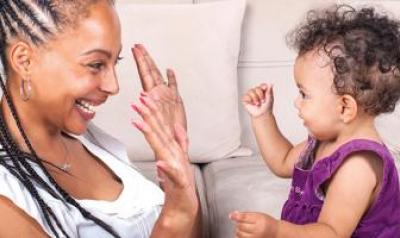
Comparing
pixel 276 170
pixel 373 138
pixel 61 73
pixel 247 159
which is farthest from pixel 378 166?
pixel 247 159

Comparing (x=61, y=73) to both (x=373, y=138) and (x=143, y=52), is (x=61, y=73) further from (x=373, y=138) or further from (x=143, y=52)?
(x=373, y=138)

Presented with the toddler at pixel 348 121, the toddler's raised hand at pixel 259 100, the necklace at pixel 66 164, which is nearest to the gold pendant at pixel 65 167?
the necklace at pixel 66 164

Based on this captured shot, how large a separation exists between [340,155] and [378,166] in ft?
0.25

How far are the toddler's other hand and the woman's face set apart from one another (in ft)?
1.02

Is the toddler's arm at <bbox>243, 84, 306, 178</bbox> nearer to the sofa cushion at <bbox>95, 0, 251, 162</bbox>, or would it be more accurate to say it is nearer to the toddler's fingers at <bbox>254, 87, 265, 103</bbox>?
the toddler's fingers at <bbox>254, 87, 265, 103</bbox>

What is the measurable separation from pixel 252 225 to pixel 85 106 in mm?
Answer: 355

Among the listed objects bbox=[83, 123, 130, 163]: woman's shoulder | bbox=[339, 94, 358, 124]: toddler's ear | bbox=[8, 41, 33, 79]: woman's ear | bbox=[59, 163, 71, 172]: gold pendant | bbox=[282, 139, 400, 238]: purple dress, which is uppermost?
bbox=[8, 41, 33, 79]: woman's ear

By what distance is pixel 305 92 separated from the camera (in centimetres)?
132

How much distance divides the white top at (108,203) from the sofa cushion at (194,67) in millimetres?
506

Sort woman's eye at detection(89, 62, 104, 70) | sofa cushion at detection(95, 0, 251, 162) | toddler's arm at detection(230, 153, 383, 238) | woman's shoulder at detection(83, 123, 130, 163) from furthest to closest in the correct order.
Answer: sofa cushion at detection(95, 0, 251, 162), woman's shoulder at detection(83, 123, 130, 163), toddler's arm at detection(230, 153, 383, 238), woman's eye at detection(89, 62, 104, 70)

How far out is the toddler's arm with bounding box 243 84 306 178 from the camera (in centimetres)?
153

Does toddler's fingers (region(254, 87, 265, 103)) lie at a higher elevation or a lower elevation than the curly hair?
lower

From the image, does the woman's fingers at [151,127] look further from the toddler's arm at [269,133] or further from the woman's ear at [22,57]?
the toddler's arm at [269,133]

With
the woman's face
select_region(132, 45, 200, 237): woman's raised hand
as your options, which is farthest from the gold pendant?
select_region(132, 45, 200, 237): woman's raised hand
